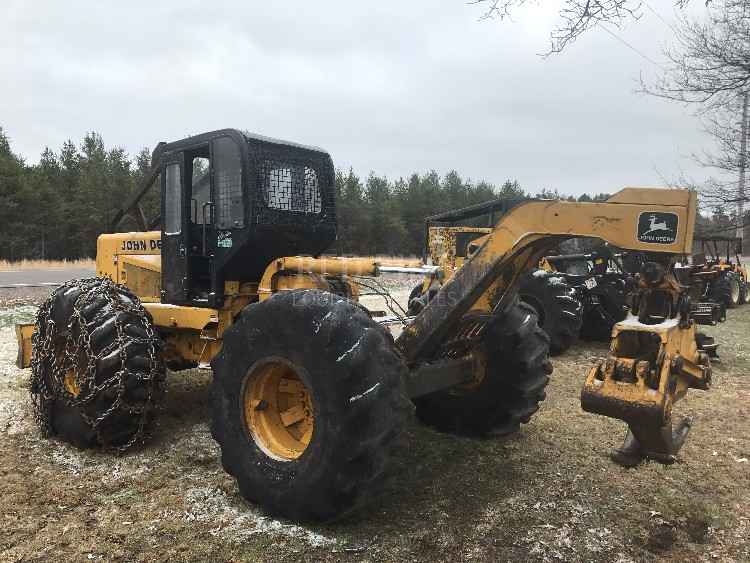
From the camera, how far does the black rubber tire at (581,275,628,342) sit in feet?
34.2

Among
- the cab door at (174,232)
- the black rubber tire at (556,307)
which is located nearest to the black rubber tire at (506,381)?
the cab door at (174,232)

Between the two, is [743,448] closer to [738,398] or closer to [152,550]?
[738,398]

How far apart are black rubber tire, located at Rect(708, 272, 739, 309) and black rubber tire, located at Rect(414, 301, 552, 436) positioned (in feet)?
41.1

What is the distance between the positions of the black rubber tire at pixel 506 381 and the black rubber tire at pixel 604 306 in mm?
6036

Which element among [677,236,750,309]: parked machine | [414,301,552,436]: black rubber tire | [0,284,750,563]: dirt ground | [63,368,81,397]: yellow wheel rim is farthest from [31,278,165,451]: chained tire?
[677,236,750,309]: parked machine

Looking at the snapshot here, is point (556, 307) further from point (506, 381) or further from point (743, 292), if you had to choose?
point (743, 292)

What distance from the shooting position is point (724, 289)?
53.7 feet

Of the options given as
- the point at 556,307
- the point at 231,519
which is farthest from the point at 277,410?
the point at 556,307

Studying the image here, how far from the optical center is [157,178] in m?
5.45

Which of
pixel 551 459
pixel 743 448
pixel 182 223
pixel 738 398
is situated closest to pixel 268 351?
pixel 182 223

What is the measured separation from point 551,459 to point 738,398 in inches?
138

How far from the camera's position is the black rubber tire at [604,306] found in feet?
34.2

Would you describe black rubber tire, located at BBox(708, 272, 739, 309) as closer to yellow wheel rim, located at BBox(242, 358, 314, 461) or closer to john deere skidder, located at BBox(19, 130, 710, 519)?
john deere skidder, located at BBox(19, 130, 710, 519)

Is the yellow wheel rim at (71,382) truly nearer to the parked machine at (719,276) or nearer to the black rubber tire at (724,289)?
the parked machine at (719,276)
